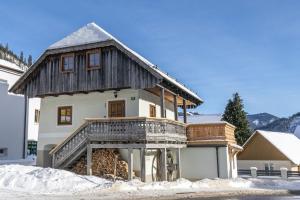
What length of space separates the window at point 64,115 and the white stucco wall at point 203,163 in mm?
7936

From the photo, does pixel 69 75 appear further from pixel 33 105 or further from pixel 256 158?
pixel 256 158

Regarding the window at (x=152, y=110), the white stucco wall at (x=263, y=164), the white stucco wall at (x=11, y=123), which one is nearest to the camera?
the window at (x=152, y=110)

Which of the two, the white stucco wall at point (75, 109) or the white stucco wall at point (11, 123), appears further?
the white stucco wall at point (11, 123)

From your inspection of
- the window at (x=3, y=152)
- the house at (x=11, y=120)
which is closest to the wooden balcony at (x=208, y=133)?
the house at (x=11, y=120)

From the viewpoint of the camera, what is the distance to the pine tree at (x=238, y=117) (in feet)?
165

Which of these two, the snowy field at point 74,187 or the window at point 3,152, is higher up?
the window at point 3,152

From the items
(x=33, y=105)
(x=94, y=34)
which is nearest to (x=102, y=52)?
(x=94, y=34)

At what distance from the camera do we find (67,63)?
23.6m

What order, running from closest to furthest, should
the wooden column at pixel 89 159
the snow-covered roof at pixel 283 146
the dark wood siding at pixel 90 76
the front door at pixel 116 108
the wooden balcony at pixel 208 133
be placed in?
the wooden column at pixel 89 159, the dark wood siding at pixel 90 76, the wooden balcony at pixel 208 133, the front door at pixel 116 108, the snow-covered roof at pixel 283 146

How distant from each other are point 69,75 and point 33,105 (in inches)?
472

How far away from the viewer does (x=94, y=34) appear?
23.3 m

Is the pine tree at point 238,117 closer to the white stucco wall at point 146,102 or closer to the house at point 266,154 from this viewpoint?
the house at point 266,154

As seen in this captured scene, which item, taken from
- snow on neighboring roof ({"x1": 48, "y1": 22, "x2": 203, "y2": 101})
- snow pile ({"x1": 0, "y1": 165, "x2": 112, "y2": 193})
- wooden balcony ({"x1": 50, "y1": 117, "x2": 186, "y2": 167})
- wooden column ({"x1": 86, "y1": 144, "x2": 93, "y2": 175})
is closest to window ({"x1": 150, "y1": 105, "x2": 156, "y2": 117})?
snow on neighboring roof ({"x1": 48, "y1": 22, "x2": 203, "y2": 101})

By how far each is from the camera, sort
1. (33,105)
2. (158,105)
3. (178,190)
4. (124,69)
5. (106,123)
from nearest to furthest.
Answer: (178,190)
(106,123)
(124,69)
(158,105)
(33,105)
